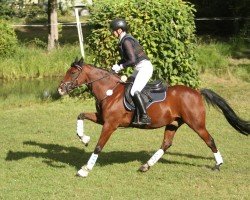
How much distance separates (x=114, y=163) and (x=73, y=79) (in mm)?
1844

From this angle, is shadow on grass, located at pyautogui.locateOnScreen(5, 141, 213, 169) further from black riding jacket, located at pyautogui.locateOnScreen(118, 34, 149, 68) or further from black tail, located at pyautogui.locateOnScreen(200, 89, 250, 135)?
black riding jacket, located at pyautogui.locateOnScreen(118, 34, 149, 68)

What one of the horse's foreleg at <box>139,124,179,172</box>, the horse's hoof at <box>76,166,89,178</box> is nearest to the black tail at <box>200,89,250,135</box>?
the horse's foreleg at <box>139,124,179,172</box>

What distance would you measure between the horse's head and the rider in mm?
567

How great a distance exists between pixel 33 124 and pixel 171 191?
644cm

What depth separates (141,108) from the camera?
352 inches

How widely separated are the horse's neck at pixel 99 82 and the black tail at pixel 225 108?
66.9 inches

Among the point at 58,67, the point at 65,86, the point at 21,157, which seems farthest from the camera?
the point at 58,67

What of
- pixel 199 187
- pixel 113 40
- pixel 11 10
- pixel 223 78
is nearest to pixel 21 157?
pixel 199 187

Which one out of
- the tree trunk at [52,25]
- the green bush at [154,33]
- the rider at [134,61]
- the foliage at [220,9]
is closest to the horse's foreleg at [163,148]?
the rider at [134,61]

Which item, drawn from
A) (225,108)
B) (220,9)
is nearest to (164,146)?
(225,108)

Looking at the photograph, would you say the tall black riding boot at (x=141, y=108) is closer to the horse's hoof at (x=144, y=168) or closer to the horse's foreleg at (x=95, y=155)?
the horse's foreleg at (x=95, y=155)

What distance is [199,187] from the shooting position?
8.30 metres

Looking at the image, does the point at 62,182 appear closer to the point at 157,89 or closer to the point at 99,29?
the point at 157,89

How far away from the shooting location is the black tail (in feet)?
31.3
